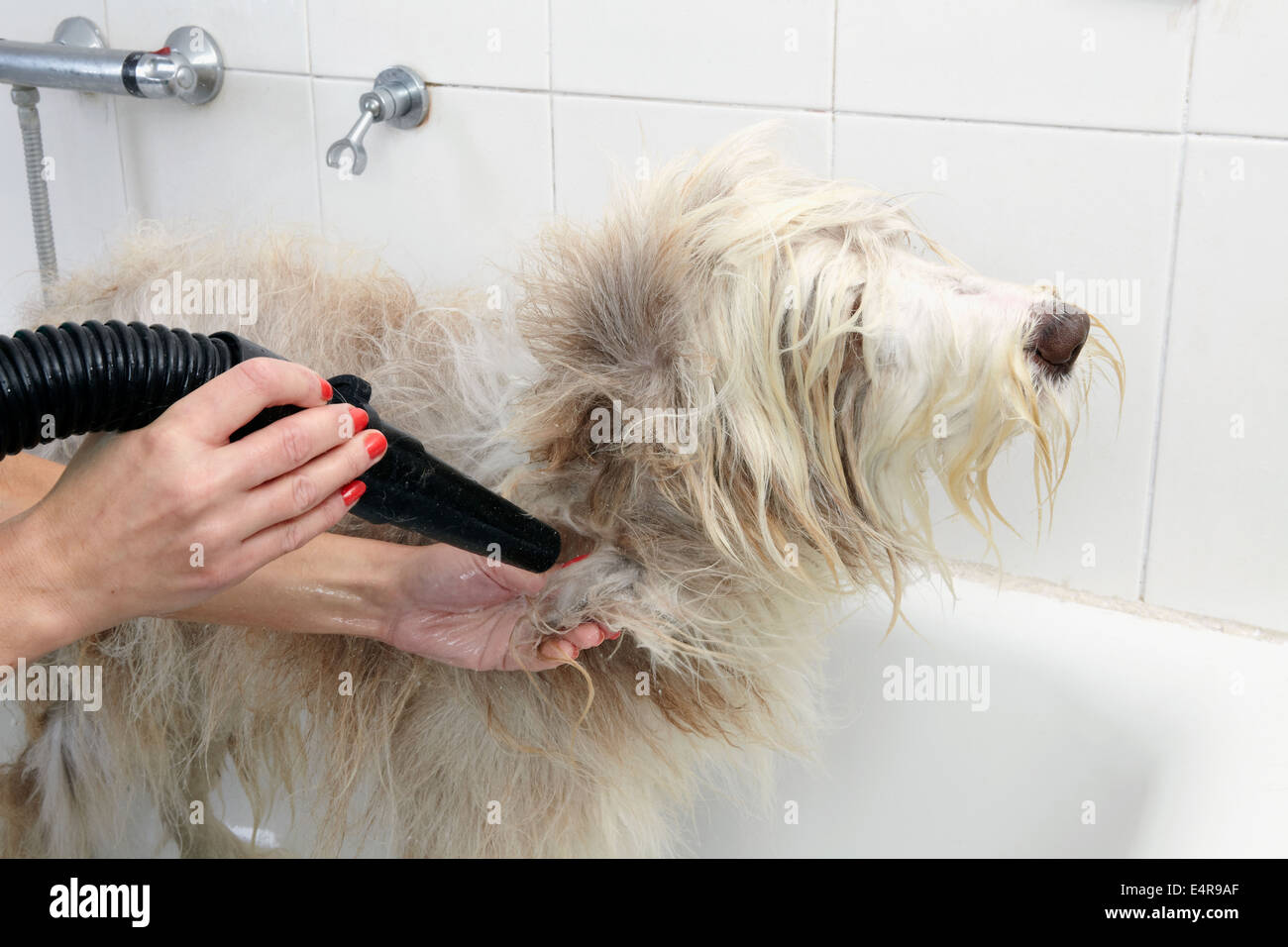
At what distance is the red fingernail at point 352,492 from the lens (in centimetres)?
75

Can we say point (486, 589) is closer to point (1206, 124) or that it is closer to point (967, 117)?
point (967, 117)

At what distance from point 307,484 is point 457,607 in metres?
0.31

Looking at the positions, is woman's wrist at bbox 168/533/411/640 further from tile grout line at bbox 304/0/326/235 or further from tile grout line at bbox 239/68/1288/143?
tile grout line at bbox 304/0/326/235

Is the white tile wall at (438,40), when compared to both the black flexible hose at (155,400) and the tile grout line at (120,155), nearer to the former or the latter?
the tile grout line at (120,155)

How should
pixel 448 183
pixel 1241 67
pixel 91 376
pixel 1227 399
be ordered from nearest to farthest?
pixel 91 376 < pixel 1241 67 < pixel 1227 399 < pixel 448 183

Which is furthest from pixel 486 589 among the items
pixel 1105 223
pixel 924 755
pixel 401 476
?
pixel 1105 223

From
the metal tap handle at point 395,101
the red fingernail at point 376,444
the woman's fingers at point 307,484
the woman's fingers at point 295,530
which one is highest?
the metal tap handle at point 395,101

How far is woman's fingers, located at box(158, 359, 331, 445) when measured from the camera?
26.2 inches

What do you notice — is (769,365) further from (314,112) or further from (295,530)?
(314,112)

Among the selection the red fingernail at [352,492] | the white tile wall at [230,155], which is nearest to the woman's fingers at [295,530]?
the red fingernail at [352,492]

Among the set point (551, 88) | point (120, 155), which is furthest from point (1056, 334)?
point (120, 155)

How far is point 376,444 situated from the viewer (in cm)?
74

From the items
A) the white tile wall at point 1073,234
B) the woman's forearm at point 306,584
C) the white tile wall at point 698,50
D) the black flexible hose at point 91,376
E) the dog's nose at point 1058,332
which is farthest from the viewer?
the white tile wall at point 698,50

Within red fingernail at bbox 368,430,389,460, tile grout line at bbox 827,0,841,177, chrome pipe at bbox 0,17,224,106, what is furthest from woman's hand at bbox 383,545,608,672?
chrome pipe at bbox 0,17,224,106
